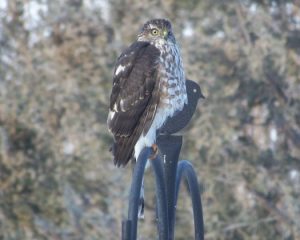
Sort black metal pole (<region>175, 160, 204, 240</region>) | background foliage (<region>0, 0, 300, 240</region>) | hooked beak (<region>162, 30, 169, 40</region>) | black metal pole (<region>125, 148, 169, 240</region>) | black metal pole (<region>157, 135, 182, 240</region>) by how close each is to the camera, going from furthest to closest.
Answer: background foliage (<region>0, 0, 300, 240</region>), hooked beak (<region>162, 30, 169, 40</region>), black metal pole (<region>175, 160, 204, 240</region>), black metal pole (<region>157, 135, 182, 240</region>), black metal pole (<region>125, 148, 169, 240</region>)

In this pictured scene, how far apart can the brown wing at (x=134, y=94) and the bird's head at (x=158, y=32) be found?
6.4 inches

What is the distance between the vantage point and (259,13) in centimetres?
1330

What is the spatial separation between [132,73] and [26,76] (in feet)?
26.7

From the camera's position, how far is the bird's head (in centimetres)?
616

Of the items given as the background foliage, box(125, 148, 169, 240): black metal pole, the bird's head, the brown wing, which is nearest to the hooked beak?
the bird's head

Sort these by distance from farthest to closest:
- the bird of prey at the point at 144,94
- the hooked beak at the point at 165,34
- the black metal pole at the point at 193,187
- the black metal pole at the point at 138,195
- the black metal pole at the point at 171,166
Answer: the hooked beak at the point at 165,34 < the bird of prey at the point at 144,94 < the black metal pole at the point at 193,187 < the black metal pole at the point at 171,166 < the black metal pole at the point at 138,195

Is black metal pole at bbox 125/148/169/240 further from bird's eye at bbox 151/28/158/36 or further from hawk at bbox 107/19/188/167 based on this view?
bird's eye at bbox 151/28/158/36

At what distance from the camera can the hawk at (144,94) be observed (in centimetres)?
555

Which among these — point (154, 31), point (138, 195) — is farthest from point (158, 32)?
point (138, 195)

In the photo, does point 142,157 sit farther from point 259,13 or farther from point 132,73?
point 259,13

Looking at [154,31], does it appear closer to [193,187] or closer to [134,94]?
[134,94]

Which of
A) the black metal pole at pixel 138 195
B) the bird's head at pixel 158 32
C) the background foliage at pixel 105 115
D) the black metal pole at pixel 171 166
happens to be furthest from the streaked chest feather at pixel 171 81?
the background foliage at pixel 105 115

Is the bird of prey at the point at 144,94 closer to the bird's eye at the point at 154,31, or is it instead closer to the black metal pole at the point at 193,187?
the bird's eye at the point at 154,31

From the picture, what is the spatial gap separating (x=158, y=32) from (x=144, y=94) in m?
0.57
